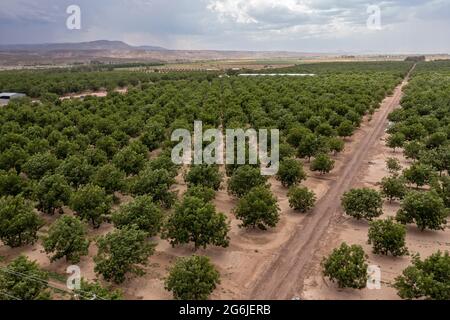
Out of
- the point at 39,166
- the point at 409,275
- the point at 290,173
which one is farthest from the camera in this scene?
the point at 290,173

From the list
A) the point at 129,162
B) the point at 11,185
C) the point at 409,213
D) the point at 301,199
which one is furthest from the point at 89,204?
the point at 409,213

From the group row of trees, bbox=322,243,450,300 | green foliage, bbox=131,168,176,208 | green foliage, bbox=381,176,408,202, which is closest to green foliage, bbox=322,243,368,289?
row of trees, bbox=322,243,450,300

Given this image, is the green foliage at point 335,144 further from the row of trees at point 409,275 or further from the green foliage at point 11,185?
the green foliage at point 11,185

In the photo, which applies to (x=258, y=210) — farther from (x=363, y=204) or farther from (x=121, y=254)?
(x=121, y=254)

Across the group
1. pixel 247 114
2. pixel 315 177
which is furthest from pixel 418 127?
pixel 247 114

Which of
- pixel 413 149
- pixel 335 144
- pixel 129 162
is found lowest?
pixel 129 162

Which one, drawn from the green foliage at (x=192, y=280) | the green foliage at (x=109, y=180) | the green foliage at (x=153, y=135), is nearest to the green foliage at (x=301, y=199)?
the green foliage at (x=192, y=280)

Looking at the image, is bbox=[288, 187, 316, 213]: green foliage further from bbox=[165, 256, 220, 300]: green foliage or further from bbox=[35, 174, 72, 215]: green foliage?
bbox=[35, 174, 72, 215]: green foliage

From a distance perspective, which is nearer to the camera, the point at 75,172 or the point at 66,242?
the point at 66,242
